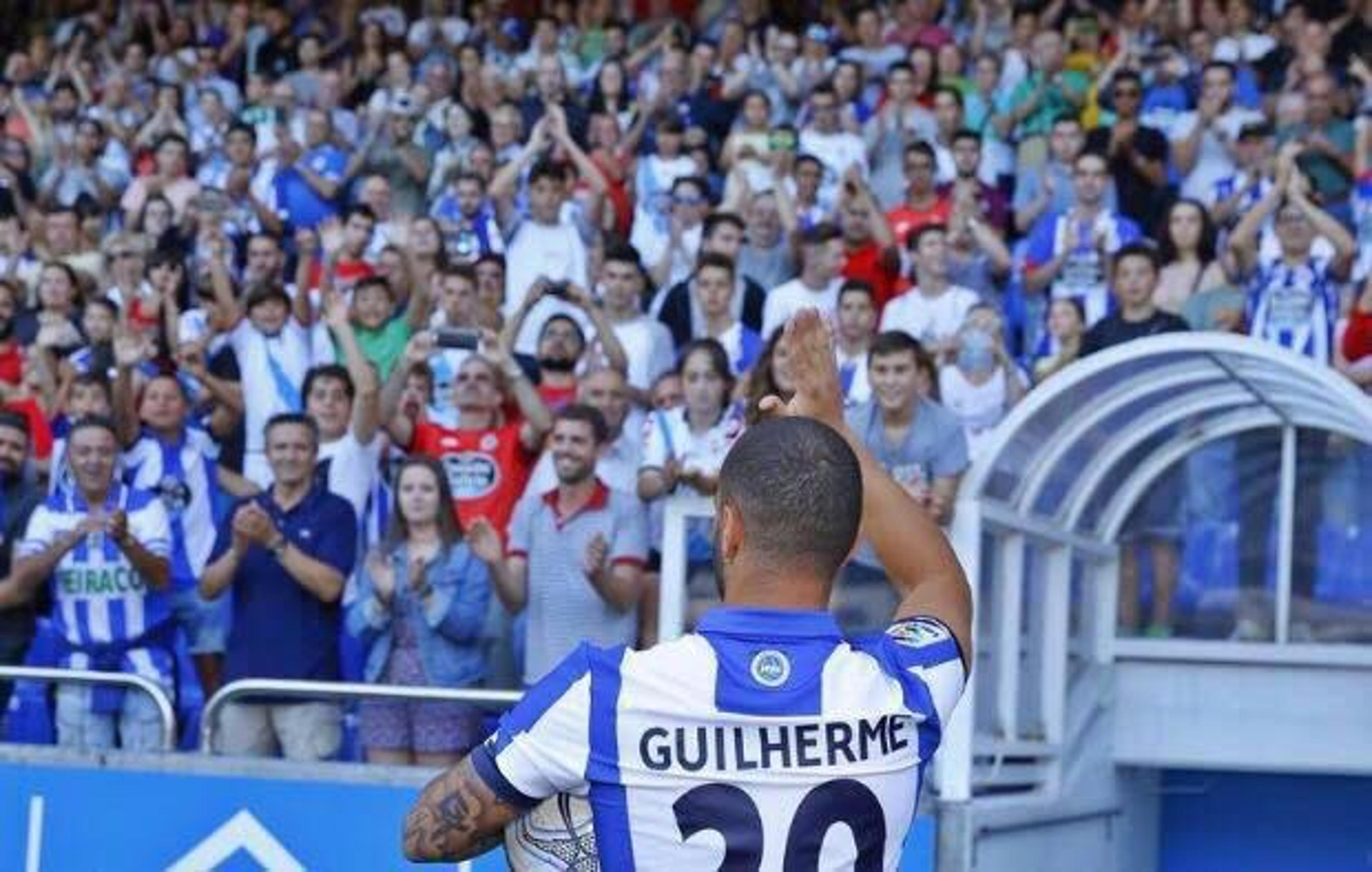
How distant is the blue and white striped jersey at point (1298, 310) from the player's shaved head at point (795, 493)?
27.6 feet

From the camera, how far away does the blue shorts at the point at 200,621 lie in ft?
34.5

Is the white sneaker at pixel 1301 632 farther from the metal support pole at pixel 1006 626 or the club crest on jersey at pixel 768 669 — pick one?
the club crest on jersey at pixel 768 669

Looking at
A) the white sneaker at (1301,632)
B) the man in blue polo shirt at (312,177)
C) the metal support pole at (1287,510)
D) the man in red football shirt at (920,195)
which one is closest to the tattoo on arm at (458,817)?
the metal support pole at (1287,510)

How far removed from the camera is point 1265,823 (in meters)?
10.3

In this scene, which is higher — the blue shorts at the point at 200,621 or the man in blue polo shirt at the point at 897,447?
the man in blue polo shirt at the point at 897,447

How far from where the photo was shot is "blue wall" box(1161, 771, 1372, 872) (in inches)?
399

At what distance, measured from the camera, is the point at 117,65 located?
20812 mm

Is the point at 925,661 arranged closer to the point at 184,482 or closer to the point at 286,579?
the point at 286,579

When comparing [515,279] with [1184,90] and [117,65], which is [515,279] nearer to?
[1184,90]

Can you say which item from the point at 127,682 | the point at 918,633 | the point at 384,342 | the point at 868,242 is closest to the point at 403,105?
the point at 384,342

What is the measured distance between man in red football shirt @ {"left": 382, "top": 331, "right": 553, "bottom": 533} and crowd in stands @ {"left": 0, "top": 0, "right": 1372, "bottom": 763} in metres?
0.02

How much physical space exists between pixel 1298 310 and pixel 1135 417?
2.86 metres

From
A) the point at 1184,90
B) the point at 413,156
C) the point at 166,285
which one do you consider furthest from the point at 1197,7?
the point at 166,285

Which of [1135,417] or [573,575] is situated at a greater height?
[1135,417]
